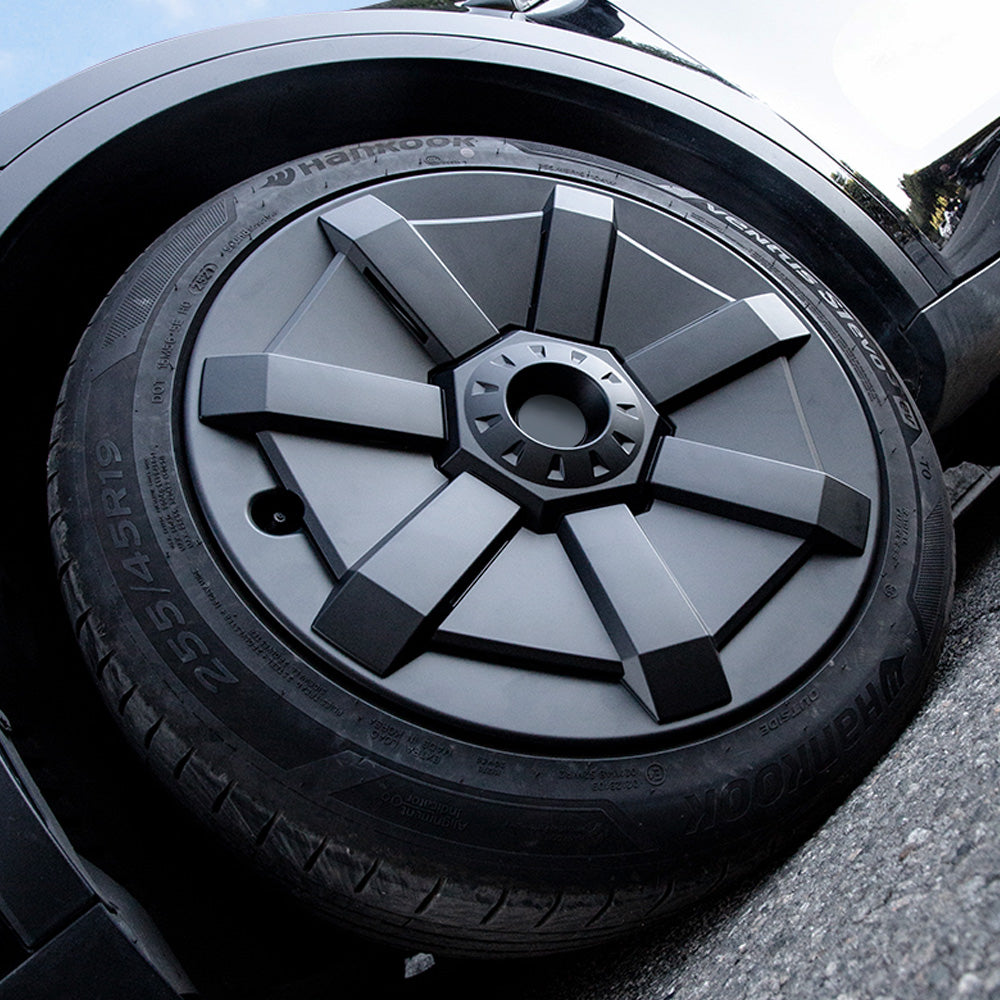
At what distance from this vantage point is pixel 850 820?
902 mm

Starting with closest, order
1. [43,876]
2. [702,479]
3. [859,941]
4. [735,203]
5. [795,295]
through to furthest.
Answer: [859,941]
[43,876]
[702,479]
[795,295]
[735,203]

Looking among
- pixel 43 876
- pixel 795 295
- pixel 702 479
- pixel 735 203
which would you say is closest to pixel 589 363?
pixel 702 479

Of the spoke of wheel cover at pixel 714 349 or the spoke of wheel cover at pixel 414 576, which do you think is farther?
the spoke of wheel cover at pixel 714 349

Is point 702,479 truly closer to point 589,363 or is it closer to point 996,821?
point 589,363

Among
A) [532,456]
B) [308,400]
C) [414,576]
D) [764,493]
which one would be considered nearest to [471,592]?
[414,576]

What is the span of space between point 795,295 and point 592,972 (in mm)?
1000

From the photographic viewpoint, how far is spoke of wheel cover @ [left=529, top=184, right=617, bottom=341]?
1.17 meters

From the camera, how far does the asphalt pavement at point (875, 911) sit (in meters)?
0.60

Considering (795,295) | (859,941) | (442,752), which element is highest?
(795,295)

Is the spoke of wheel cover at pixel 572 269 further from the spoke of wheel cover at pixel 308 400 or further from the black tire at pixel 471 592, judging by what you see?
the spoke of wheel cover at pixel 308 400

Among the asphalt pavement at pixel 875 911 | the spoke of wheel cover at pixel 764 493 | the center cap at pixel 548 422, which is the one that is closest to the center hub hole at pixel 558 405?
the center cap at pixel 548 422

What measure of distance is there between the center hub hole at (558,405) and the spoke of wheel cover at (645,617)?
0.12 metres

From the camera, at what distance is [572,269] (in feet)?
3.89

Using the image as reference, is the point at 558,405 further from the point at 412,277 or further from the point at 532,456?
the point at 412,277
